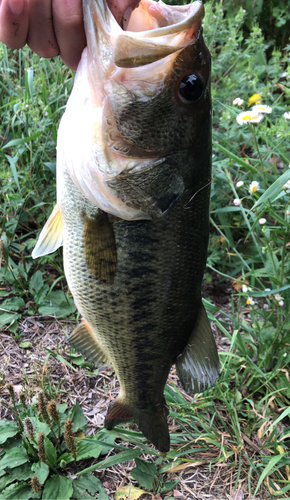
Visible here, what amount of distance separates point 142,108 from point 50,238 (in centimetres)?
65

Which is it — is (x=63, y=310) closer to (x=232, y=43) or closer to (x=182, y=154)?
(x=182, y=154)

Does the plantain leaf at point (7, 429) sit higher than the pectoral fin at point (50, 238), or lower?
lower

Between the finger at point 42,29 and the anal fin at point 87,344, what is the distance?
1.04m

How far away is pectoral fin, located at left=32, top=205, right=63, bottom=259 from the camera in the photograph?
1440 millimetres

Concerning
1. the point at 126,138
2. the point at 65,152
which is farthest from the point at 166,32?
the point at 65,152

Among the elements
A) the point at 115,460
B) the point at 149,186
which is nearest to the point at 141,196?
the point at 149,186

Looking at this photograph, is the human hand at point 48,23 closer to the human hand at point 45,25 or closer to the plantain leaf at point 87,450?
the human hand at point 45,25

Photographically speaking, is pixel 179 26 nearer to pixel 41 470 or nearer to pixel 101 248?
pixel 101 248

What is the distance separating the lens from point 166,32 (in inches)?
37.9

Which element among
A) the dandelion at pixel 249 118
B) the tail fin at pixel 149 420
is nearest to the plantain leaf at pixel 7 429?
the tail fin at pixel 149 420

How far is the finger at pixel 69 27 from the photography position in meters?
1.03

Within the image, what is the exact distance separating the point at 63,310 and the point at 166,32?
6.70 ft

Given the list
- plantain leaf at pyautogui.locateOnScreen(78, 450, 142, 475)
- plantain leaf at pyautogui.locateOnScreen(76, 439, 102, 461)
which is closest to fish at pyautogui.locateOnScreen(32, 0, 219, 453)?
plantain leaf at pyautogui.locateOnScreen(78, 450, 142, 475)

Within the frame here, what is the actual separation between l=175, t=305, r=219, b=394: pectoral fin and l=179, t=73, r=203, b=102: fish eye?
0.82 metres
